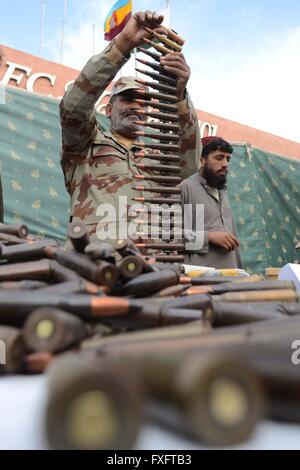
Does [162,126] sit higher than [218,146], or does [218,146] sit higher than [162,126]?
[218,146]

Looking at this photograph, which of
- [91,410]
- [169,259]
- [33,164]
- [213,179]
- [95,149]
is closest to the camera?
[91,410]

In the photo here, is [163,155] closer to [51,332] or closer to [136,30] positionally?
[136,30]

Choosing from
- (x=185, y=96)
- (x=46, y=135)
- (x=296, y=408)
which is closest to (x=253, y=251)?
(x=46, y=135)

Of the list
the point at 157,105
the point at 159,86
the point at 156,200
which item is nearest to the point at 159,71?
the point at 159,86

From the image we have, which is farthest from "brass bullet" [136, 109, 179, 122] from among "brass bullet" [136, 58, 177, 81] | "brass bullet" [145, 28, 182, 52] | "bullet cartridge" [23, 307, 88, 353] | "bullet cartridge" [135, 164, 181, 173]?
"bullet cartridge" [23, 307, 88, 353]

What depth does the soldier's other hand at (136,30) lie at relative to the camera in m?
2.88

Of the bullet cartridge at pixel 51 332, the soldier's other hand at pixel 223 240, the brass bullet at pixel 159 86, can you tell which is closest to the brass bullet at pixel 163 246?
the soldier's other hand at pixel 223 240

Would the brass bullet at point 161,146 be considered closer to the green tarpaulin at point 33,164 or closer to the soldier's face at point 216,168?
the soldier's face at point 216,168

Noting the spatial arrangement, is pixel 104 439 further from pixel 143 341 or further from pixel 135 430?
pixel 143 341

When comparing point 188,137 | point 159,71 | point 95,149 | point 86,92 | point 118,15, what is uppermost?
point 118,15

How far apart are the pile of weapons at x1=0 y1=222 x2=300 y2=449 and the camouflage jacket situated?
2126 mm

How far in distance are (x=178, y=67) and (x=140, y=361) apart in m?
2.76

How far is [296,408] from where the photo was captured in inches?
27.2

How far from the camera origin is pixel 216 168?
4324 mm
